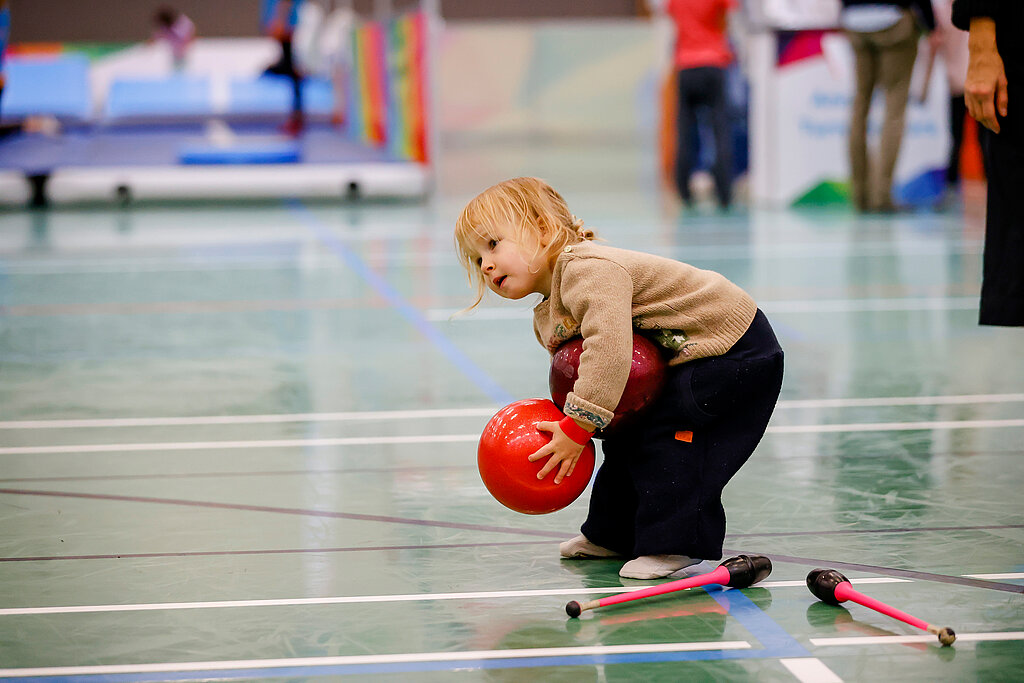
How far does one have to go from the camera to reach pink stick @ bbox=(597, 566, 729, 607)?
2457 mm

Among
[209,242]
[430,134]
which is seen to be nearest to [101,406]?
[209,242]

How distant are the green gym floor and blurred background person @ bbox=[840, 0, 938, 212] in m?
3.11

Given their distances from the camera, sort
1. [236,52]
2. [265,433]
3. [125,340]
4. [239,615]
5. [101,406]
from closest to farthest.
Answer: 1. [239,615]
2. [265,433]
3. [101,406]
4. [125,340]
5. [236,52]

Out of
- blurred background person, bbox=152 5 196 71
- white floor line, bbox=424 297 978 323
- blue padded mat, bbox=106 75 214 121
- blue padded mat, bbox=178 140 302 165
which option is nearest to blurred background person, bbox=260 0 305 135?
blue padded mat, bbox=106 75 214 121

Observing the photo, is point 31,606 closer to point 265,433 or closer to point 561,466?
point 561,466

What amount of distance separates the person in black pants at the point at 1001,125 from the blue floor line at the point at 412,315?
170cm

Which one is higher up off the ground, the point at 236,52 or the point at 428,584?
the point at 236,52

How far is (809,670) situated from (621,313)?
30.1 inches

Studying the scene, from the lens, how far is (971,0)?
301cm

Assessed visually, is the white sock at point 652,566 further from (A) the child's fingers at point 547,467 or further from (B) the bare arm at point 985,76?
(B) the bare arm at point 985,76

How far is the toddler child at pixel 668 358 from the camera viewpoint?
2650mm

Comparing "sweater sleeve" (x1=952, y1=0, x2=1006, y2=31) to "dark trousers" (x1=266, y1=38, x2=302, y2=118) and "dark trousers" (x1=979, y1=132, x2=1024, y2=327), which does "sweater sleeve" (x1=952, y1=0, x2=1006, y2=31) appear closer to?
"dark trousers" (x1=979, y1=132, x2=1024, y2=327)

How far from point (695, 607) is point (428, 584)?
0.54 meters

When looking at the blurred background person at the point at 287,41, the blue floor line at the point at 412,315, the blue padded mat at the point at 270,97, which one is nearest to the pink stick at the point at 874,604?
the blue floor line at the point at 412,315
